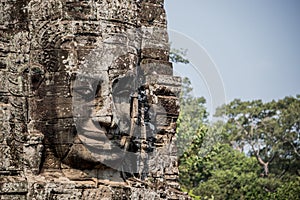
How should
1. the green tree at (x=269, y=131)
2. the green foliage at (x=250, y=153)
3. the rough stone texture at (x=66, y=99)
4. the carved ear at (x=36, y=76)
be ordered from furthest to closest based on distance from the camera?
the green tree at (x=269, y=131)
the green foliage at (x=250, y=153)
the carved ear at (x=36, y=76)
the rough stone texture at (x=66, y=99)

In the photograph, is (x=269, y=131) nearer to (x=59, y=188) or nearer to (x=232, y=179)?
(x=232, y=179)

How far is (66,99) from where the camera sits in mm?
7609

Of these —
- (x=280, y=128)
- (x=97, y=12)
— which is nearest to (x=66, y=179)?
(x=97, y=12)

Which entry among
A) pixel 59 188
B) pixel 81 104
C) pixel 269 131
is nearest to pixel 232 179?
pixel 269 131

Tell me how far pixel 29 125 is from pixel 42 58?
60 cm

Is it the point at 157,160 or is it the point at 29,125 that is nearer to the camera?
the point at 29,125

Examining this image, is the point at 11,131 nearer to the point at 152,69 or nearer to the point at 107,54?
the point at 107,54

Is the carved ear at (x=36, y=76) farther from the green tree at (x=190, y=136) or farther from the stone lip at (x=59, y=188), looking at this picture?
the green tree at (x=190, y=136)

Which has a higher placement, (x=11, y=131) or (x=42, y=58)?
(x=42, y=58)

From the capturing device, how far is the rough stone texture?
24.7 ft

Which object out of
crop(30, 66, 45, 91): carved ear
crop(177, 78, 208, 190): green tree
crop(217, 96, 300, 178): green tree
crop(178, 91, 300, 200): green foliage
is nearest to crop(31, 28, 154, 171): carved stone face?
crop(30, 66, 45, 91): carved ear

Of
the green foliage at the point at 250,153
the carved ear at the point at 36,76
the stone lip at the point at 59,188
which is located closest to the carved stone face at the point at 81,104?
the carved ear at the point at 36,76

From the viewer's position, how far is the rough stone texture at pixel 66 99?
24.7ft

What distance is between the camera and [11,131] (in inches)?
297
